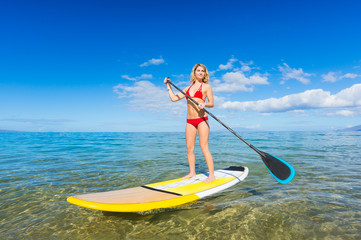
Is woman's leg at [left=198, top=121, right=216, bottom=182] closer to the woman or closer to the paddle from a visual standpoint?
the woman

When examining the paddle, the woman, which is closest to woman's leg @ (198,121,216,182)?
the woman

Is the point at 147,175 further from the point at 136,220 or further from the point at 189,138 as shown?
the point at 136,220

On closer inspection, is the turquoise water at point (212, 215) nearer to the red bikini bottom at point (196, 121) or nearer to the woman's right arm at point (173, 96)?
the red bikini bottom at point (196, 121)

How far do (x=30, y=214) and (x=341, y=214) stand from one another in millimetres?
5226

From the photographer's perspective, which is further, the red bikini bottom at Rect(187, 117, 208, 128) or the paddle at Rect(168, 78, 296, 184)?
the red bikini bottom at Rect(187, 117, 208, 128)

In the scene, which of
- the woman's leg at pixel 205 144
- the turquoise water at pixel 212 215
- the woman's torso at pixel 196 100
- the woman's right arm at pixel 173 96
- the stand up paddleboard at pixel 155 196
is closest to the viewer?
the turquoise water at pixel 212 215

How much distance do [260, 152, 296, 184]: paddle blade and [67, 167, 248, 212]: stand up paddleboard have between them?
812 millimetres

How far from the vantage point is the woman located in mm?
4660

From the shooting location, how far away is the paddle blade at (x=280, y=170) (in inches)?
171

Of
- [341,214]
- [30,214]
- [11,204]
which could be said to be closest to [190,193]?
[341,214]

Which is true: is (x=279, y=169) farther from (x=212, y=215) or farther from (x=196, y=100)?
(x=196, y=100)

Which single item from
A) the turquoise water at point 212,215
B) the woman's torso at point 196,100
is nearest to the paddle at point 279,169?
the woman's torso at point 196,100

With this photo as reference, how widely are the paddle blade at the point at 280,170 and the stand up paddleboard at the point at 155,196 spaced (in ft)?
2.66

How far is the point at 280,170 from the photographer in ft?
15.1
